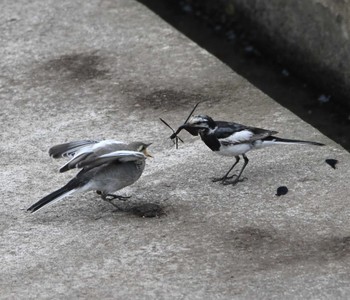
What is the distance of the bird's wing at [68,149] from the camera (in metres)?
6.64

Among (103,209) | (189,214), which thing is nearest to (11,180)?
(103,209)

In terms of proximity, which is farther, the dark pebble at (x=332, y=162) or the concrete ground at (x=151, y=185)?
the dark pebble at (x=332, y=162)

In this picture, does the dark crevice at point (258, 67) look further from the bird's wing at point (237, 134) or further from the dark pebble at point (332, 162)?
the bird's wing at point (237, 134)

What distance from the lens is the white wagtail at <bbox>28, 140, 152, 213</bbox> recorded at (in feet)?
20.8

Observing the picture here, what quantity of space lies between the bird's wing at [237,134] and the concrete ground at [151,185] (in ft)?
0.97

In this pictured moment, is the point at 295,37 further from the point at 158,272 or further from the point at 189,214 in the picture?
the point at 158,272

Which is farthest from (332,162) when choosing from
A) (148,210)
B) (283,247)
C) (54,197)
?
(54,197)

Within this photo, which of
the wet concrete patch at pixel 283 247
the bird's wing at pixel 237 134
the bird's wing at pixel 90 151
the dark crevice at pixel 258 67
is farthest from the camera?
the dark crevice at pixel 258 67

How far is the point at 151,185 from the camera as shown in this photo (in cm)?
686

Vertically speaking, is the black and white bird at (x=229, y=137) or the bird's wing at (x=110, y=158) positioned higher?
the black and white bird at (x=229, y=137)

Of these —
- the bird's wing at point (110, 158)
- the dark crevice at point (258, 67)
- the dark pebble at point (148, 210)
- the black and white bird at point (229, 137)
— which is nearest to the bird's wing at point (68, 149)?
the bird's wing at point (110, 158)

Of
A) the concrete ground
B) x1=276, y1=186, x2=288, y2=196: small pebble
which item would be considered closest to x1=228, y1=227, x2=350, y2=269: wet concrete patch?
the concrete ground

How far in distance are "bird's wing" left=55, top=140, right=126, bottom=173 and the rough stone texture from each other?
2681mm

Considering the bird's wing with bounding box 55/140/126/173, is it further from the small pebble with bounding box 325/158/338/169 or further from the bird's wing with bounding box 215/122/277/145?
the small pebble with bounding box 325/158/338/169
